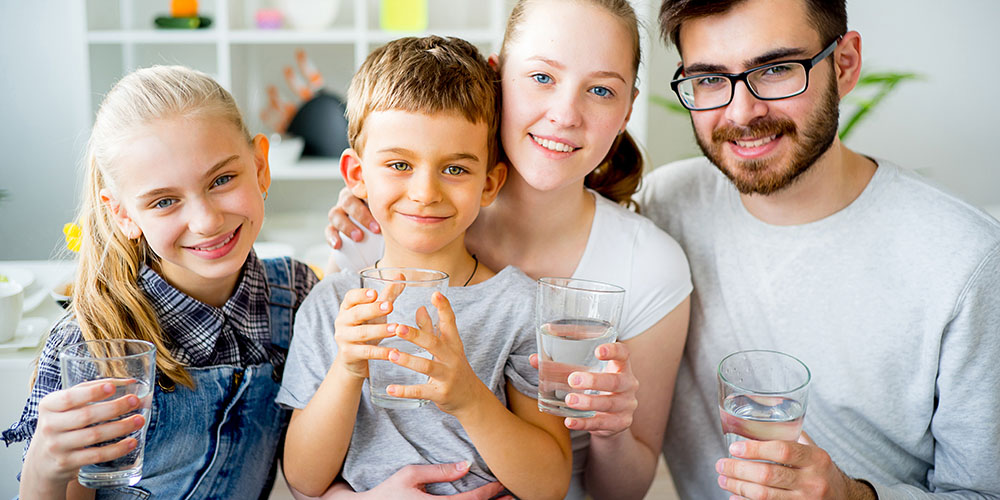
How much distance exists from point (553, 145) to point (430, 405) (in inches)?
22.5

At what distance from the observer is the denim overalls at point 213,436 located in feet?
5.19

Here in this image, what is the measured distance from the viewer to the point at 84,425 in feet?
4.13

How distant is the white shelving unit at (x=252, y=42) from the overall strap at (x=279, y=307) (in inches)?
84.0

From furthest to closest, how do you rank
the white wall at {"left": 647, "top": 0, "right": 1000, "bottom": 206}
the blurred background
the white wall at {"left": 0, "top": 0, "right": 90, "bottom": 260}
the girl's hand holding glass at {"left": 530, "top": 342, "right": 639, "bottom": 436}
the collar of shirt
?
the white wall at {"left": 647, "top": 0, "right": 1000, "bottom": 206}, the blurred background, the white wall at {"left": 0, "top": 0, "right": 90, "bottom": 260}, the collar of shirt, the girl's hand holding glass at {"left": 530, "top": 342, "right": 639, "bottom": 436}

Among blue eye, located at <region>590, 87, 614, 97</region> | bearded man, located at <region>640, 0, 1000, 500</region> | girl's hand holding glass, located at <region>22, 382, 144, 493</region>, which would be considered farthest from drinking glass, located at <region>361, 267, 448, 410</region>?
bearded man, located at <region>640, 0, 1000, 500</region>

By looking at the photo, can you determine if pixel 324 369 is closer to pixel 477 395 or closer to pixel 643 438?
pixel 477 395

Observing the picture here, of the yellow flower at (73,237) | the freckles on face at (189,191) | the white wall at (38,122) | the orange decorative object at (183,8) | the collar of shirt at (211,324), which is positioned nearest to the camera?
the freckles on face at (189,191)

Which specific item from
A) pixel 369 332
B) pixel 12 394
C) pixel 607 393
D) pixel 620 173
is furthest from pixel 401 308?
pixel 12 394

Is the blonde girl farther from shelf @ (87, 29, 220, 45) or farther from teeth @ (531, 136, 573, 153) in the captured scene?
shelf @ (87, 29, 220, 45)

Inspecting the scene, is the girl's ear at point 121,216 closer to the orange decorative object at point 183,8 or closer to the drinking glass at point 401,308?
the drinking glass at point 401,308

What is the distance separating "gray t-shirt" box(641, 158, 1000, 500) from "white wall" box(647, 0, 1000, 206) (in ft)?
8.33

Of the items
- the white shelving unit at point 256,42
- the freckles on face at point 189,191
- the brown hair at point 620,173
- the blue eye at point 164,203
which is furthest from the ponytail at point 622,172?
the white shelving unit at point 256,42

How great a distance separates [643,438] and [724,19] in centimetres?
94

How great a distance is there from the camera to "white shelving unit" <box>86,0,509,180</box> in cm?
386
